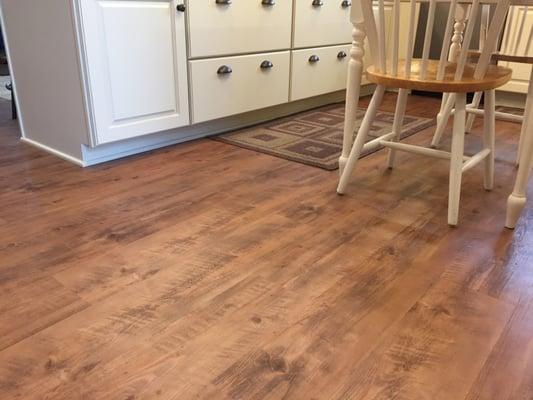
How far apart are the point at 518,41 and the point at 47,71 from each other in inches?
81.3

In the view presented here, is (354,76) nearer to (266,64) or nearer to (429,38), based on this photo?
(429,38)

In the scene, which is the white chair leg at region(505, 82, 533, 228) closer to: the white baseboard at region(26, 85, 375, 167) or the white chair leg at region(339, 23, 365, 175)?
the white chair leg at region(339, 23, 365, 175)

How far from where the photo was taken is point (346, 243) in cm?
135

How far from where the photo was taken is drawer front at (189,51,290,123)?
2.16 m

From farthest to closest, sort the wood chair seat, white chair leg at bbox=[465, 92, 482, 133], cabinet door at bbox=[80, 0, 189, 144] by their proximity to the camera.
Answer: white chair leg at bbox=[465, 92, 482, 133] → cabinet door at bbox=[80, 0, 189, 144] → the wood chair seat

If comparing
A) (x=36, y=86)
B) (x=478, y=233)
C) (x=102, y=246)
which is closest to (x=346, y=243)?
(x=478, y=233)

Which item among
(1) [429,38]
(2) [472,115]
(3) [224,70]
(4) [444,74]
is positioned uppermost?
(1) [429,38]

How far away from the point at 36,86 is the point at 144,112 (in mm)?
496

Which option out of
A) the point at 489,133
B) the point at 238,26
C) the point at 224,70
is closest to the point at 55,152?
the point at 224,70

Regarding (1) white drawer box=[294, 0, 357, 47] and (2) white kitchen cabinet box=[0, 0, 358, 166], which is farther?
(1) white drawer box=[294, 0, 357, 47]

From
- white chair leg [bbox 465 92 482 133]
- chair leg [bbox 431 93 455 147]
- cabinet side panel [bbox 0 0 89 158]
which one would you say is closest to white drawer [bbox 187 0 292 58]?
cabinet side panel [bbox 0 0 89 158]

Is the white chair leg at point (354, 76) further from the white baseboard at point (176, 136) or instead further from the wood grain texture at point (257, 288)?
the white baseboard at point (176, 136)

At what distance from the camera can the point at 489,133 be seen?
1644 millimetres

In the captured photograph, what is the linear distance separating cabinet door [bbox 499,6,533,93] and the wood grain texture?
761 mm
